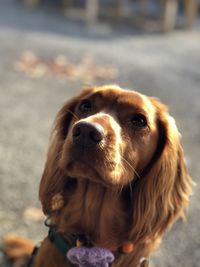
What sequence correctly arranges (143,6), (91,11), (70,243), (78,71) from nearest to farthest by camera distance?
(70,243) → (78,71) → (91,11) → (143,6)

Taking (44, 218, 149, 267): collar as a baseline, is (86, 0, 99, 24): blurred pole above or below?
below

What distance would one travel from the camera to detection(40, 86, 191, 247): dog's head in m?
2.55

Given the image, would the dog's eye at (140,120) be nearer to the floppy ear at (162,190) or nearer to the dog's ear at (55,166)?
the floppy ear at (162,190)

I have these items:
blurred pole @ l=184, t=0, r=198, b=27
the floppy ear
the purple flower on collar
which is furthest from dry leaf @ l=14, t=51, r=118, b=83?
the purple flower on collar

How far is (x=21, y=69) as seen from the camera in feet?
22.4

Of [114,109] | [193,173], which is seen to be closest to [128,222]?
[114,109]

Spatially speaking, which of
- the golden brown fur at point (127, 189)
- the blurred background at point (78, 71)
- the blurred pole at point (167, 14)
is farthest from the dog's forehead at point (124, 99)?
the blurred pole at point (167, 14)

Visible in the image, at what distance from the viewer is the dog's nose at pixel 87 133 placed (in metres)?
2.30

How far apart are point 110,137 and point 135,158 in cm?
25

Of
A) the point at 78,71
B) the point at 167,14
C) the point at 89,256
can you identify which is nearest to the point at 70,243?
the point at 89,256

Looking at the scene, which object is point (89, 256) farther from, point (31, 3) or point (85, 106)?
point (31, 3)

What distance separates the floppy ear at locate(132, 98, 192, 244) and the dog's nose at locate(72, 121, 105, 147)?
0.46m

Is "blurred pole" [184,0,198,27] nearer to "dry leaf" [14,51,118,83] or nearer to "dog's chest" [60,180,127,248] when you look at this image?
"dry leaf" [14,51,118,83]

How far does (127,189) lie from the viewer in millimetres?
2740
